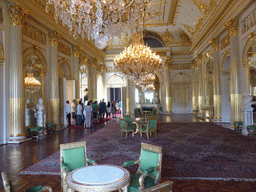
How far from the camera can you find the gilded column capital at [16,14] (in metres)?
6.08

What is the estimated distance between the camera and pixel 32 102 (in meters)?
7.83

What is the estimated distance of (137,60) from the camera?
8969 mm

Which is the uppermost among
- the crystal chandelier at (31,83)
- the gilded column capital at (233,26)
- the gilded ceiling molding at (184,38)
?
the gilded ceiling molding at (184,38)

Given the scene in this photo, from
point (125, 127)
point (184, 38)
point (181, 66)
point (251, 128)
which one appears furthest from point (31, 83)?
point (184, 38)

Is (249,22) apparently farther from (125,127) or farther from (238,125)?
(125,127)

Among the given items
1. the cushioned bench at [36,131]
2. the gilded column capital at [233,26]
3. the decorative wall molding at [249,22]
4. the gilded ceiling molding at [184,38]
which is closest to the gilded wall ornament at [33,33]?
the cushioned bench at [36,131]

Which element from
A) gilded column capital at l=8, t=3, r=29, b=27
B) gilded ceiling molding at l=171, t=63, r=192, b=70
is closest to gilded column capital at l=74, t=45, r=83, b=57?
gilded column capital at l=8, t=3, r=29, b=27

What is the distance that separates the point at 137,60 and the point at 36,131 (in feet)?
16.9

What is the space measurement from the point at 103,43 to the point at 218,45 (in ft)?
25.6

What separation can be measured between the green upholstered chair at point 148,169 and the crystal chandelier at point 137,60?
6741 millimetres

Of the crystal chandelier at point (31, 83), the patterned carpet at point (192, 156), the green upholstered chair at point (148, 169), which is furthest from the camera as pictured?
the crystal chandelier at point (31, 83)

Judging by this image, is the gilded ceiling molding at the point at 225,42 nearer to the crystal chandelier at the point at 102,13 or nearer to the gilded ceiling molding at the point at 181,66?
the crystal chandelier at the point at 102,13

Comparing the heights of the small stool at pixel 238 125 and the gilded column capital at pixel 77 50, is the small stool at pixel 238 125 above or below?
below

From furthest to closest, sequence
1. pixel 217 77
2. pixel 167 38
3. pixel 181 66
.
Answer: pixel 181 66
pixel 167 38
pixel 217 77
